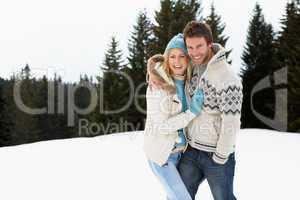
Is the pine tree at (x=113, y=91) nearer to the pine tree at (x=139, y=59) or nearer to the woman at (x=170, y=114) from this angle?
the pine tree at (x=139, y=59)

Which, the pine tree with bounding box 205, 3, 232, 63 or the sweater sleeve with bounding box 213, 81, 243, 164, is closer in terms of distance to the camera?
the sweater sleeve with bounding box 213, 81, 243, 164

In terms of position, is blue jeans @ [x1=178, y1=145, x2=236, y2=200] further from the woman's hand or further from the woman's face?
the woman's face

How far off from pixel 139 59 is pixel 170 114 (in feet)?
68.7

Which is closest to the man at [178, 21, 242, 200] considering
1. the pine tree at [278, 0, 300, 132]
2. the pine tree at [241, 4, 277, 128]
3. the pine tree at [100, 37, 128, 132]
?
the pine tree at [278, 0, 300, 132]

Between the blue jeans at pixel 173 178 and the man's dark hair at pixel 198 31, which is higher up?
the man's dark hair at pixel 198 31

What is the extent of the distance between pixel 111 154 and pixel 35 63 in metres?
36.9

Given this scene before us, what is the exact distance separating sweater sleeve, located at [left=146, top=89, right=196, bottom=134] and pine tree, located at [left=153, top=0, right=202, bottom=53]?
17.1m

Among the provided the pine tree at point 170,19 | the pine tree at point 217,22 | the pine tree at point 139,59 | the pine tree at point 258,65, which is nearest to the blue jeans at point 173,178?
the pine tree at point 170,19

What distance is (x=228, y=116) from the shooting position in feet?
7.73

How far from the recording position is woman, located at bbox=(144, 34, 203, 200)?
2.46 meters

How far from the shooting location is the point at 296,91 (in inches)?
746

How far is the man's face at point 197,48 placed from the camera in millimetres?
2420

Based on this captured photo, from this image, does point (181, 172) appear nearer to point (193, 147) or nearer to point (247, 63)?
point (193, 147)

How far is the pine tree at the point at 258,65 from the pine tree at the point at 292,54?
1.21m
